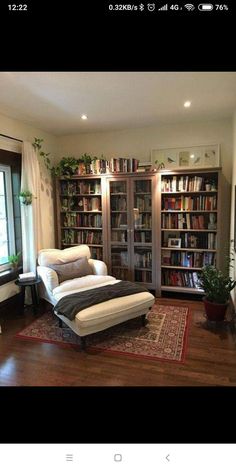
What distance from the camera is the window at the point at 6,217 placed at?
3232 millimetres

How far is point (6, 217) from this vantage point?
3299 mm

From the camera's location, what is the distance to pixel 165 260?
141 inches

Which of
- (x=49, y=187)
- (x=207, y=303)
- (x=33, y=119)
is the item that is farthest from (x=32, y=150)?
(x=207, y=303)

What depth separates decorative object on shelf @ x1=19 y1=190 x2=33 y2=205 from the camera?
10.5 feet

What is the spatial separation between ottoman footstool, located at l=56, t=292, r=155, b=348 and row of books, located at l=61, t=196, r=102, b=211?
167 cm

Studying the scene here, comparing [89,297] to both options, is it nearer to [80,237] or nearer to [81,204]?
[80,237]

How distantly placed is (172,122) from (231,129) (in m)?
0.76

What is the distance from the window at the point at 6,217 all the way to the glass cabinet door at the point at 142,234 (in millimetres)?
1609

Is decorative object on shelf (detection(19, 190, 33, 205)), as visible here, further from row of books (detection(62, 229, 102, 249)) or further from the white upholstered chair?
row of books (detection(62, 229, 102, 249))

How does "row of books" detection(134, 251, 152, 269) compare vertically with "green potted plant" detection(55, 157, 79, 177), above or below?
below

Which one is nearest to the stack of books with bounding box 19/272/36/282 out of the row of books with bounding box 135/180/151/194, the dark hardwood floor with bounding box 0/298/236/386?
the dark hardwood floor with bounding box 0/298/236/386

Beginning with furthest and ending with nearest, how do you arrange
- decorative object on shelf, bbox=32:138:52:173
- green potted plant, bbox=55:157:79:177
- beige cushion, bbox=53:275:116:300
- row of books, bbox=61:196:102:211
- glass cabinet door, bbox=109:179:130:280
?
row of books, bbox=61:196:102:211, green potted plant, bbox=55:157:79:177, glass cabinet door, bbox=109:179:130:280, decorative object on shelf, bbox=32:138:52:173, beige cushion, bbox=53:275:116:300
